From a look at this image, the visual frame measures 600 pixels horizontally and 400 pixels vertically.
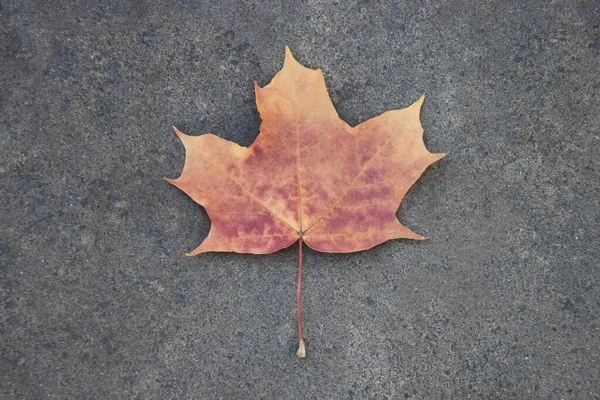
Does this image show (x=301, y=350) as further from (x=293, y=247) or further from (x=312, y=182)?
(x=312, y=182)

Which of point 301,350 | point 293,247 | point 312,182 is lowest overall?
point 301,350

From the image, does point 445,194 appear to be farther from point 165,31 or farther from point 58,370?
point 58,370

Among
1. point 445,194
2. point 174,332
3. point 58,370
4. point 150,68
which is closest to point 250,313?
point 174,332

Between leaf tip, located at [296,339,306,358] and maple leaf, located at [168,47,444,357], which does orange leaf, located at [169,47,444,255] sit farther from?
leaf tip, located at [296,339,306,358]

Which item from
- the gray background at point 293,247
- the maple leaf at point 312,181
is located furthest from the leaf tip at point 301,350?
the maple leaf at point 312,181

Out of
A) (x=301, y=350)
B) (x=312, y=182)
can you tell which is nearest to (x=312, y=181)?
(x=312, y=182)

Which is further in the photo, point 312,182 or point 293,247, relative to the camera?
point 293,247

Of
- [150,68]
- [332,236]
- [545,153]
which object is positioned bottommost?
[332,236]
